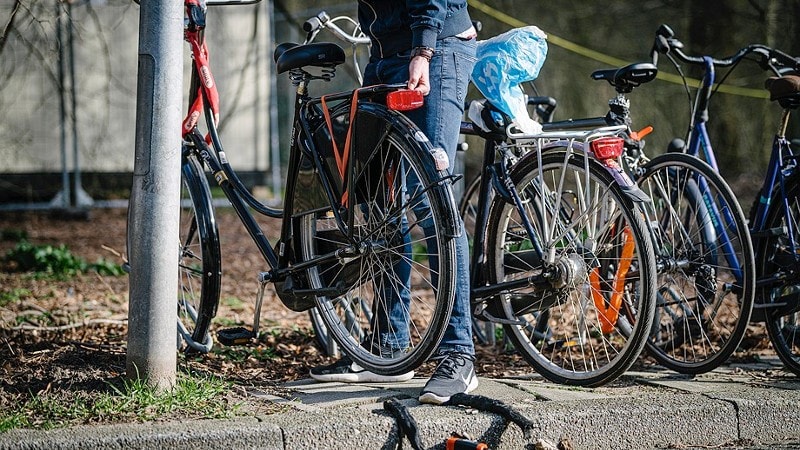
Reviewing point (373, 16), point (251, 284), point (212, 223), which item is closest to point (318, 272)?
point (212, 223)

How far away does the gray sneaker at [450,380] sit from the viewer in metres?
3.58

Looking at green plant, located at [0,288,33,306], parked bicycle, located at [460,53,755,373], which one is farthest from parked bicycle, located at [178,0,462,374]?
green plant, located at [0,288,33,306]

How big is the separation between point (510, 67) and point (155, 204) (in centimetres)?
149

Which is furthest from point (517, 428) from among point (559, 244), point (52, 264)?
point (52, 264)

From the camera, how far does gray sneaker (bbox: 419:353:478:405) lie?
3576 millimetres

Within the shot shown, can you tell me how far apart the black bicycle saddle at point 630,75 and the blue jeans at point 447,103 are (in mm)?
782

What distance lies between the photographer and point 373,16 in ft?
13.2

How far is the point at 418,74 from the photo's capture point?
367 centimetres

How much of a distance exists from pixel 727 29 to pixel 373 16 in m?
7.41

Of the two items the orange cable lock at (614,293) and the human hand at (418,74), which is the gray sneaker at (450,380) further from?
the human hand at (418,74)

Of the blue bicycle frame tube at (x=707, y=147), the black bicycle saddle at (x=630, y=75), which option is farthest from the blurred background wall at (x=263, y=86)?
the black bicycle saddle at (x=630, y=75)

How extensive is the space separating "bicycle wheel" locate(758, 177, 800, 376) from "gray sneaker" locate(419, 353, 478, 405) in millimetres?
1414

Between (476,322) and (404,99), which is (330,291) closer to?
(404,99)

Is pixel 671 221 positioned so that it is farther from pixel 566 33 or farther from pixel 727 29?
pixel 566 33
